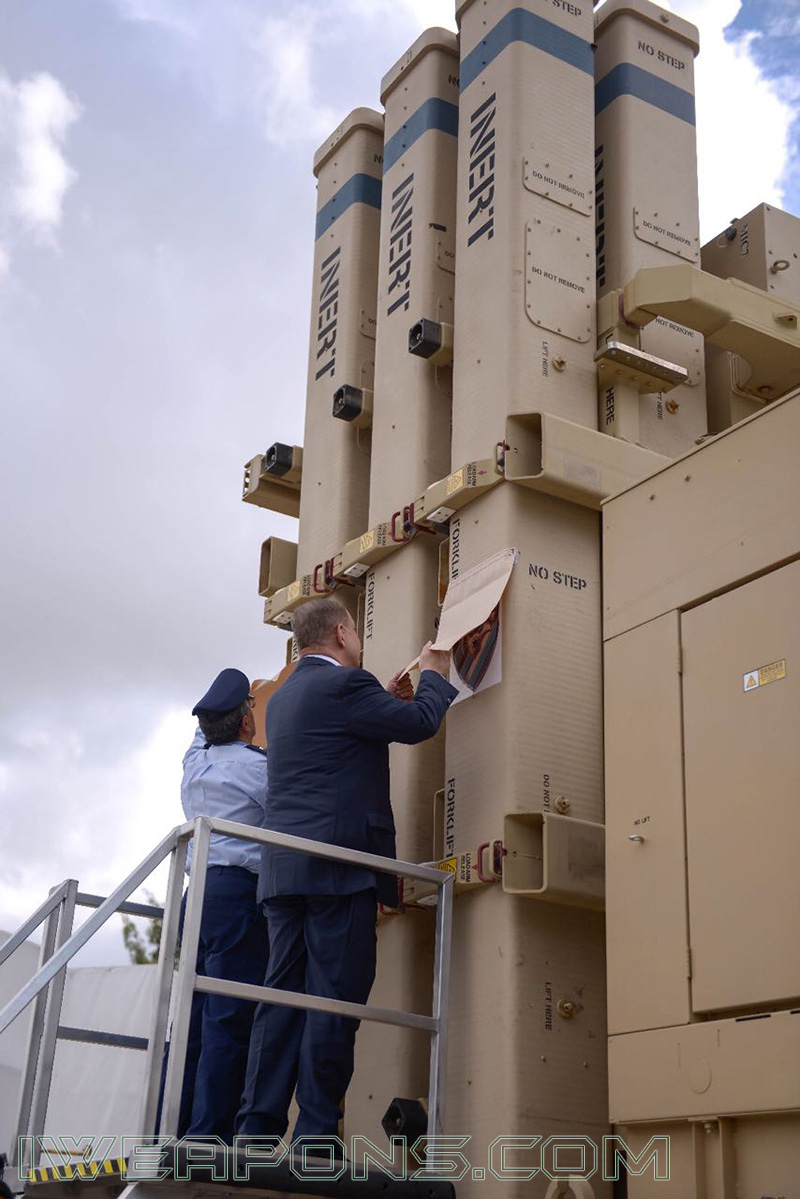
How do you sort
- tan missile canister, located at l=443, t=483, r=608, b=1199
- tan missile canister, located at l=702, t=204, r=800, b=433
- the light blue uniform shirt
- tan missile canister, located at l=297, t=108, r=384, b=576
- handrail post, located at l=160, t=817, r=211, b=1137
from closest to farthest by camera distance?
handrail post, located at l=160, t=817, r=211, b=1137, tan missile canister, located at l=443, t=483, r=608, b=1199, the light blue uniform shirt, tan missile canister, located at l=702, t=204, r=800, b=433, tan missile canister, located at l=297, t=108, r=384, b=576

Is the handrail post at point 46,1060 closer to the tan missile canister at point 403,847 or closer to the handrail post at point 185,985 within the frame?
the handrail post at point 185,985

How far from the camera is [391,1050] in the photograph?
619 cm

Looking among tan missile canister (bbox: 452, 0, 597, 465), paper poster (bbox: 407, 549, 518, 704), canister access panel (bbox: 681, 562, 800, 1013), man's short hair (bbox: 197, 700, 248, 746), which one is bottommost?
canister access panel (bbox: 681, 562, 800, 1013)

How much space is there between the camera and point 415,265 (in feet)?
25.5

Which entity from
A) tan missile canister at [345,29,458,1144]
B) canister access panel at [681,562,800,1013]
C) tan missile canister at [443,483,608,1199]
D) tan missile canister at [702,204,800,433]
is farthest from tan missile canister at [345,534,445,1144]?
canister access panel at [681,562,800,1013]

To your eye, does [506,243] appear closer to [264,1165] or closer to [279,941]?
[279,941]

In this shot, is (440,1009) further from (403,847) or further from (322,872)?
(403,847)

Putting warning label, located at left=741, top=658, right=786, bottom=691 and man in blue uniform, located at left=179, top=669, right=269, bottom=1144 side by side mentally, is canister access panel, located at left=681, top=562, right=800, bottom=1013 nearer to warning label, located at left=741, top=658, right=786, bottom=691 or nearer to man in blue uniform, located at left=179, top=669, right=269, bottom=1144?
warning label, located at left=741, top=658, right=786, bottom=691

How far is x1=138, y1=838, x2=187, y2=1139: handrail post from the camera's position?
183 inches

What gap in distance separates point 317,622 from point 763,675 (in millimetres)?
2150

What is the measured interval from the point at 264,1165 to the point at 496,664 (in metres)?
2.33

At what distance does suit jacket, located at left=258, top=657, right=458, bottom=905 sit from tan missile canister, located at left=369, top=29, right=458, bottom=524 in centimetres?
165

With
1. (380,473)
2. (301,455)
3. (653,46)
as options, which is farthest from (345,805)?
(653,46)

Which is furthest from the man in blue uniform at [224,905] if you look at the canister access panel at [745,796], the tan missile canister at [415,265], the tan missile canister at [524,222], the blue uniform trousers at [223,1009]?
the canister access panel at [745,796]
